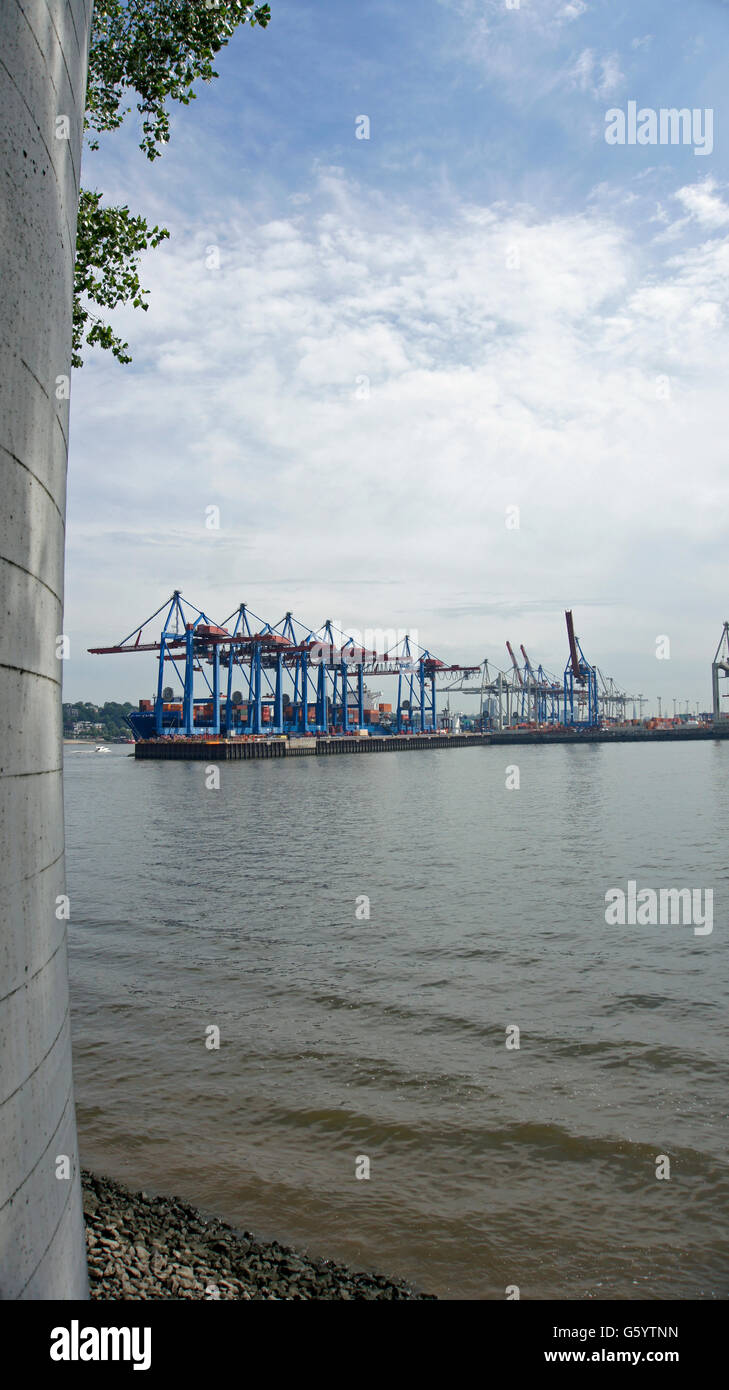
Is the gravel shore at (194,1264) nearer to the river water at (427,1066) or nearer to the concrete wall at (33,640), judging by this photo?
the river water at (427,1066)

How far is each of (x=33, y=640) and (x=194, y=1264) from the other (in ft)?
13.3

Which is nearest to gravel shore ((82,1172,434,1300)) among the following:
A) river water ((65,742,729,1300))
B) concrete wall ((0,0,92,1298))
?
river water ((65,742,729,1300))

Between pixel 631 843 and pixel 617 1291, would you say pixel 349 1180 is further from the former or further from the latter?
pixel 631 843

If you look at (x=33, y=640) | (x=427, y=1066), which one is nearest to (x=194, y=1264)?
(x=427, y=1066)

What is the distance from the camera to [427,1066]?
328 inches

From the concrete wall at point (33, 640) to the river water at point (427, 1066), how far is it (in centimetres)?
316

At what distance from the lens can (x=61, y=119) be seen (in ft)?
11.0

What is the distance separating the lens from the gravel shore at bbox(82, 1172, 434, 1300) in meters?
4.70

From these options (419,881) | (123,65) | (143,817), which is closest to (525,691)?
(143,817)

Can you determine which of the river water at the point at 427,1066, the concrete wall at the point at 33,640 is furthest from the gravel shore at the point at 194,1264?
the concrete wall at the point at 33,640

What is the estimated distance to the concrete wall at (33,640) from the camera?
2.69m

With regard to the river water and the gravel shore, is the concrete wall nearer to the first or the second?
the gravel shore

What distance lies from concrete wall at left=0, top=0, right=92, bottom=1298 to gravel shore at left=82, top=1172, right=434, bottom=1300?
143 centimetres

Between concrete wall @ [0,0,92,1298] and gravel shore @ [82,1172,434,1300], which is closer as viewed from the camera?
concrete wall @ [0,0,92,1298]
